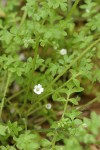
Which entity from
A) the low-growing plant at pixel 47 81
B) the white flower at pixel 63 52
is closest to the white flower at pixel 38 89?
the low-growing plant at pixel 47 81

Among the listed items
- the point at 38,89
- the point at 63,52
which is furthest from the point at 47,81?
the point at 63,52

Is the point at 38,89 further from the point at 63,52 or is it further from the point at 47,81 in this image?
the point at 63,52

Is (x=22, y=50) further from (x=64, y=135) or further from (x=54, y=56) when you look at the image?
(x=64, y=135)

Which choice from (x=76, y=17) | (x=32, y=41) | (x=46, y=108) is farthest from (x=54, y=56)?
(x=76, y=17)

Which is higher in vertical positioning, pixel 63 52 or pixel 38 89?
pixel 63 52

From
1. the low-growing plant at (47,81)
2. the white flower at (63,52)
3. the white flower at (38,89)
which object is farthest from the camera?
the white flower at (63,52)

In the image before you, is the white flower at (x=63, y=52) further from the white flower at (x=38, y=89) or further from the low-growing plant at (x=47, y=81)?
the white flower at (x=38, y=89)

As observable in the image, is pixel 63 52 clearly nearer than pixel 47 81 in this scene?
No

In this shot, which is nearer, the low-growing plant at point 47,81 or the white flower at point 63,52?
the low-growing plant at point 47,81

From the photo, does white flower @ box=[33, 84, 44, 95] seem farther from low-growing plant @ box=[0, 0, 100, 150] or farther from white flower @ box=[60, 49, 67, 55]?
white flower @ box=[60, 49, 67, 55]

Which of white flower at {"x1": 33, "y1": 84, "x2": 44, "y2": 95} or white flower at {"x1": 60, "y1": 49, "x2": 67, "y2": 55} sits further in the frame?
white flower at {"x1": 60, "y1": 49, "x2": 67, "y2": 55}

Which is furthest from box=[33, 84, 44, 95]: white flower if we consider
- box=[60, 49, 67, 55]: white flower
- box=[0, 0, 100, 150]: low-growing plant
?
box=[60, 49, 67, 55]: white flower
